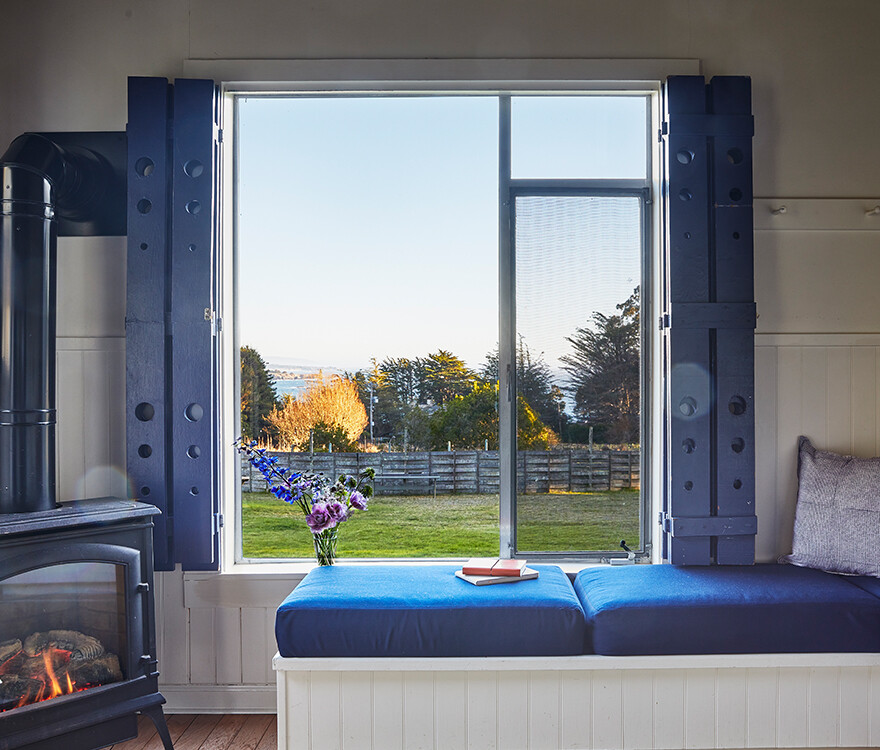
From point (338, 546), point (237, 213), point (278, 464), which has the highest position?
point (237, 213)

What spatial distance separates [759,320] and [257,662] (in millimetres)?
2583

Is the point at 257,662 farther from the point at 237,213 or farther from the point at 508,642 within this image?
the point at 237,213

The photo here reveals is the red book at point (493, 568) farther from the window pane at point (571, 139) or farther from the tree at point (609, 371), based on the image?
the window pane at point (571, 139)

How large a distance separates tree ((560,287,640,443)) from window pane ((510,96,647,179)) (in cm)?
57

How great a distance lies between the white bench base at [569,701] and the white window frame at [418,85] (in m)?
0.72

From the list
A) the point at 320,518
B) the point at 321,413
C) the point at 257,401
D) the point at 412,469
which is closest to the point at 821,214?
the point at 412,469

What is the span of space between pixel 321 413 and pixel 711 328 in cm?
173

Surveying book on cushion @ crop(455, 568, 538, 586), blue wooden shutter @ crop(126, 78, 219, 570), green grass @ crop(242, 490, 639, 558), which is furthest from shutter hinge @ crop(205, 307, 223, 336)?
book on cushion @ crop(455, 568, 538, 586)

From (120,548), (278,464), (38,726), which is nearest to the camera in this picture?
(38,726)

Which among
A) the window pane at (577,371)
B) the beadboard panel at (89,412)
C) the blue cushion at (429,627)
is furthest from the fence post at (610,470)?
the beadboard panel at (89,412)

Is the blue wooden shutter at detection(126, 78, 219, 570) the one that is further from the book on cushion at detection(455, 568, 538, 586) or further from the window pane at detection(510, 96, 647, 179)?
the window pane at detection(510, 96, 647, 179)

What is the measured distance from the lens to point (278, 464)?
3.03 meters

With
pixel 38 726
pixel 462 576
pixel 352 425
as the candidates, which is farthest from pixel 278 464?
pixel 38 726

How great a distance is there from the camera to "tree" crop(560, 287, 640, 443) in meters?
3.05
